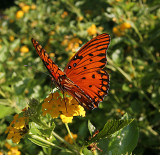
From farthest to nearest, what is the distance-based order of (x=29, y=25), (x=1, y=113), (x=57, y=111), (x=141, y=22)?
1. (x=29, y=25)
2. (x=141, y=22)
3. (x=1, y=113)
4. (x=57, y=111)

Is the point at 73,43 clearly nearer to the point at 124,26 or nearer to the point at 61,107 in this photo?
the point at 124,26

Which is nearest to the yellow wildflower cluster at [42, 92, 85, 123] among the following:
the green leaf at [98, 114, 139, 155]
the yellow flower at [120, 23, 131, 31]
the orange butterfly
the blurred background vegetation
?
the orange butterfly

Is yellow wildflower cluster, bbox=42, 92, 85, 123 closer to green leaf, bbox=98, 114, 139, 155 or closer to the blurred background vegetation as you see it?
green leaf, bbox=98, 114, 139, 155

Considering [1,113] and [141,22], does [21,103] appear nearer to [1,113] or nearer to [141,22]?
[1,113]

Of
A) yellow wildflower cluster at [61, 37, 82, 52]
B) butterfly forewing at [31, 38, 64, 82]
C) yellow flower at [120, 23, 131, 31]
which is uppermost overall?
yellow wildflower cluster at [61, 37, 82, 52]

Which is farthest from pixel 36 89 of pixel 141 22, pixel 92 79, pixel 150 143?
pixel 141 22

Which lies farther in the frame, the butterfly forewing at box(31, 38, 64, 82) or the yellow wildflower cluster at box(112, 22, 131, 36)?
the yellow wildflower cluster at box(112, 22, 131, 36)

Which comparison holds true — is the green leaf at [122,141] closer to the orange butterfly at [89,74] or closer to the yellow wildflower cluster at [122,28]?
the orange butterfly at [89,74]
